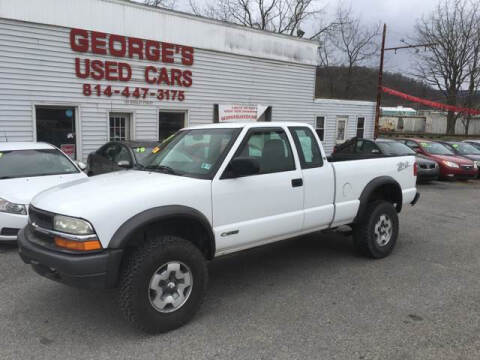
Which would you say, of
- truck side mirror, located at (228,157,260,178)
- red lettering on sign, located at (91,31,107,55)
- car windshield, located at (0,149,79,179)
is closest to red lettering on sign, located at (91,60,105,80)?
red lettering on sign, located at (91,31,107,55)

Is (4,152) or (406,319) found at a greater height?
(4,152)

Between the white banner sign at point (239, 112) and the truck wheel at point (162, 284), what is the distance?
37.2ft

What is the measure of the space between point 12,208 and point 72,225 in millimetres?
2955

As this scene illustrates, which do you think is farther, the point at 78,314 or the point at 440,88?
the point at 440,88

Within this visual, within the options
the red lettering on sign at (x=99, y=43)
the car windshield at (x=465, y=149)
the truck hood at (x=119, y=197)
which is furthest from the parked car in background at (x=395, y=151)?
the truck hood at (x=119, y=197)

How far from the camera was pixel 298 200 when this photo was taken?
441 centimetres

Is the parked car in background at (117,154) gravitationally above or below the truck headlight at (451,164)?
above

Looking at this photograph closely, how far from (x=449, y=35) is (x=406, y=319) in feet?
110

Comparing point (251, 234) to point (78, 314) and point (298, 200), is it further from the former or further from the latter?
point (78, 314)

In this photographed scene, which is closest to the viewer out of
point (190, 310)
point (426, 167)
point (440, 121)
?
point (190, 310)

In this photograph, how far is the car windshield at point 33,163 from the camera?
655 centimetres

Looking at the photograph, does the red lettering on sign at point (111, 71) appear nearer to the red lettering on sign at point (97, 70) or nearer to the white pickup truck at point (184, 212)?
the red lettering on sign at point (97, 70)

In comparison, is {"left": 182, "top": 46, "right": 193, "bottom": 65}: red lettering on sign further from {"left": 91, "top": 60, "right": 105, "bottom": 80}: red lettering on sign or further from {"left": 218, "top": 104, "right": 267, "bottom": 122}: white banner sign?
{"left": 91, "top": 60, "right": 105, "bottom": 80}: red lettering on sign

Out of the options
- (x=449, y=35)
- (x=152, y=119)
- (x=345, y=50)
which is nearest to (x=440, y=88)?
(x=449, y=35)
